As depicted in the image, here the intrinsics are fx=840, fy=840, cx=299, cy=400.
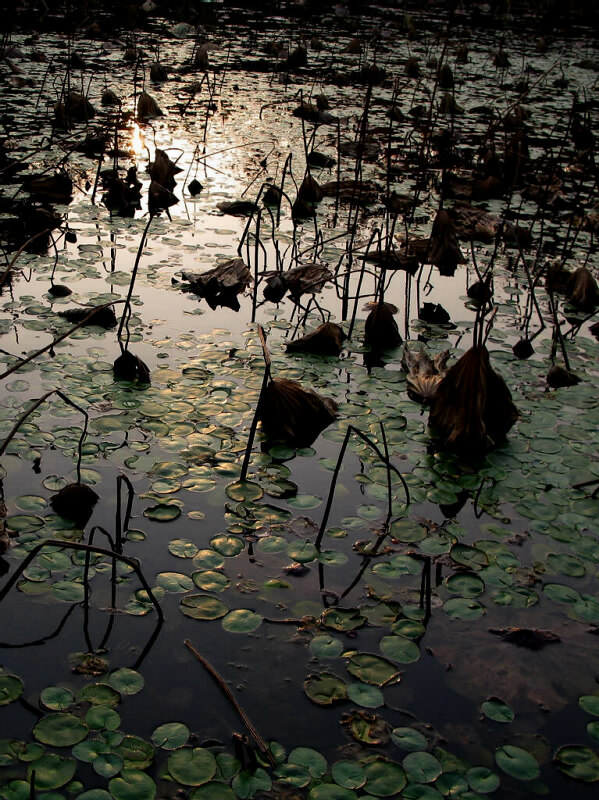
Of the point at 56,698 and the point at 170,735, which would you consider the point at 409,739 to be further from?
the point at 56,698

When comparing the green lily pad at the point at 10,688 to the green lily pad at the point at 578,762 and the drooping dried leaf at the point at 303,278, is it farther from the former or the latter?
the drooping dried leaf at the point at 303,278

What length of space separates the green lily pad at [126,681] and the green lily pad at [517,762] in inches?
24.7

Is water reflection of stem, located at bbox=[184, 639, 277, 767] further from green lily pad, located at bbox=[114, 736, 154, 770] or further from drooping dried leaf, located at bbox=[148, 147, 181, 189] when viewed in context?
drooping dried leaf, located at bbox=[148, 147, 181, 189]

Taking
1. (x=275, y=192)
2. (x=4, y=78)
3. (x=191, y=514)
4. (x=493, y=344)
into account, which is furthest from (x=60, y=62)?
(x=191, y=514)

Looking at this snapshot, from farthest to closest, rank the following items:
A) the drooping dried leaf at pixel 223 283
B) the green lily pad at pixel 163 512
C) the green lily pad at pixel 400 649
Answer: the drooping dried leaf at pixel 223 283 < the green lily pad at pixel 163 512 < the green lily pad at pixel 400 649

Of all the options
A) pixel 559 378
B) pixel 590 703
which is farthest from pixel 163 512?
pixel 559 378

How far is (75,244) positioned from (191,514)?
6.17ft

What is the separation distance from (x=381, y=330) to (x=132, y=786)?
72.4 inches

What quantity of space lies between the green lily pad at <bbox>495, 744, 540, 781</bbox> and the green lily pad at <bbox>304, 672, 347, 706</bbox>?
28 centimetres

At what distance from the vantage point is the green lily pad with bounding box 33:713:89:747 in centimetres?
135

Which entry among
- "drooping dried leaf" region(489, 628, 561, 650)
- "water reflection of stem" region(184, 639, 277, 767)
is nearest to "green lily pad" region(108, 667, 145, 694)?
"water reflection of stem" region(184, 639, 277, 767)

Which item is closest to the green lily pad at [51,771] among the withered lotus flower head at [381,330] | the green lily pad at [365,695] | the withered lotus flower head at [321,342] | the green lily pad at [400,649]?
the green lily pad at [365,695]

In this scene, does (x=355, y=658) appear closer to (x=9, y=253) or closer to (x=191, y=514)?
(x=191, y=514)

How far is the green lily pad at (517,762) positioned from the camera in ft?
4.56
